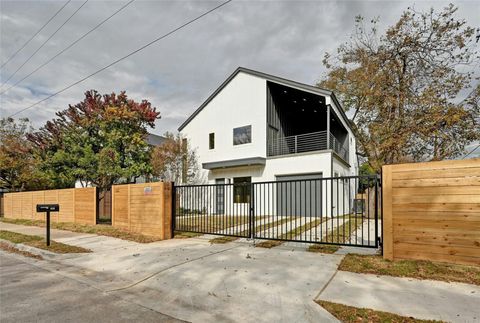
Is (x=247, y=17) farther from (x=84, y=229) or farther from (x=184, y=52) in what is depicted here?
(x=84, y=229)

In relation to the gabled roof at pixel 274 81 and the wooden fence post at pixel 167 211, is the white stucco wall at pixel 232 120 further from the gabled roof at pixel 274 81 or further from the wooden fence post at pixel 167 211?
the wooden fence post at pixel 167 211

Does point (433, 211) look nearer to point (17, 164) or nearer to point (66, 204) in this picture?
point (66, 204)

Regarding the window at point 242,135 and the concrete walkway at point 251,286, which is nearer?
the concrete walkway at point 251,286

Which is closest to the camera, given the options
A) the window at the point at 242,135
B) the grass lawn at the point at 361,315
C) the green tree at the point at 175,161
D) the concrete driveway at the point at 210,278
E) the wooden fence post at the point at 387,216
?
the grass lawn at the point at 361,315

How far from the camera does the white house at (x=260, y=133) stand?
15.4 meters

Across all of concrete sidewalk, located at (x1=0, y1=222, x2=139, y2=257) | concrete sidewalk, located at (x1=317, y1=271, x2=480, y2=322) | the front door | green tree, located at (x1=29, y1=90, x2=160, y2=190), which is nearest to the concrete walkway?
concrete sidewalk, located at (x1=317, y1=271, x2=480, y2=322)

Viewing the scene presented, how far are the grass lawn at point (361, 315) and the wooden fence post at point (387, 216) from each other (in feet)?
7.74

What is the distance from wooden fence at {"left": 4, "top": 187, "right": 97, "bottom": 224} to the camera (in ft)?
43.7

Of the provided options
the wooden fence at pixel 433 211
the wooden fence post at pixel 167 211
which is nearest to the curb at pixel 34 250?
the wooden fence post at pixel 167 211

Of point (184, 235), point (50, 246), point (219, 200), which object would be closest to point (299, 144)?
point (219, 200)

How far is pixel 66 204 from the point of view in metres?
14.7

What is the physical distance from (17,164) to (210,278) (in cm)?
2345

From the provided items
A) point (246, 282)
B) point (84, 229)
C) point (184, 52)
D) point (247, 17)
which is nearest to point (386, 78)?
point (247, 17)

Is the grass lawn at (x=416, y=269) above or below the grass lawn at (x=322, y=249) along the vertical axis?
above
